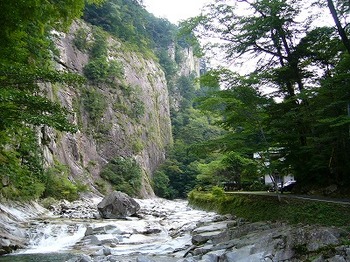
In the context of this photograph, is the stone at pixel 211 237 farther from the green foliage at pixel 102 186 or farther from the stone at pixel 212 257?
the green foliage at pixel 102 186

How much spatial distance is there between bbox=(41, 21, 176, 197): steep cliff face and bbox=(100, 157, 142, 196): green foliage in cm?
88

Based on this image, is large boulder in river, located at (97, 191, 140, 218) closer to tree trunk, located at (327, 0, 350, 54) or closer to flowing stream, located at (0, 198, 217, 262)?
flowing stream, located at (0, 198, 217, 262)

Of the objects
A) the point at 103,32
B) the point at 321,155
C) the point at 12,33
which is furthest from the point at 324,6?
the point at 103,32

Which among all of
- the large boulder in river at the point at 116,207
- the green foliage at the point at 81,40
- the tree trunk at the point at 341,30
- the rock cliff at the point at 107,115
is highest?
the green foliage at the point at 81,40

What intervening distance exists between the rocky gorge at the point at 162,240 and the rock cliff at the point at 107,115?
1088 cm

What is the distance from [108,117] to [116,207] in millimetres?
20676

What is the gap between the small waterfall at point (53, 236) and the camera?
11.2 m

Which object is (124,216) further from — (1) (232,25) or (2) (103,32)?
(2) (103,32)

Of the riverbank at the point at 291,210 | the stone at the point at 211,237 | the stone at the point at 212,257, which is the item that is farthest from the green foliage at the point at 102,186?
the stone at the point at 212,257

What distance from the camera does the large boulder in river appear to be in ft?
57.6

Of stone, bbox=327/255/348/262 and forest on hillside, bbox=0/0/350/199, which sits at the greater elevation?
forest on hillside, bbox=0/0/350/199

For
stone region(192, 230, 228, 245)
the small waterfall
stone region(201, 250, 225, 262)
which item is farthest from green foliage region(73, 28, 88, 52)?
stone region(201, 250, 225, 262)

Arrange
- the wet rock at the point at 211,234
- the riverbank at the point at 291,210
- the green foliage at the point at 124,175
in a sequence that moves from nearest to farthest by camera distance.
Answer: the riverbank at the point at 291,210
the wet rock at the point at 211,234
the green foliage at the point at 124,175

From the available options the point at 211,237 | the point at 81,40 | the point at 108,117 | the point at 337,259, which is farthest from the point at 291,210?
the point at 81,40
